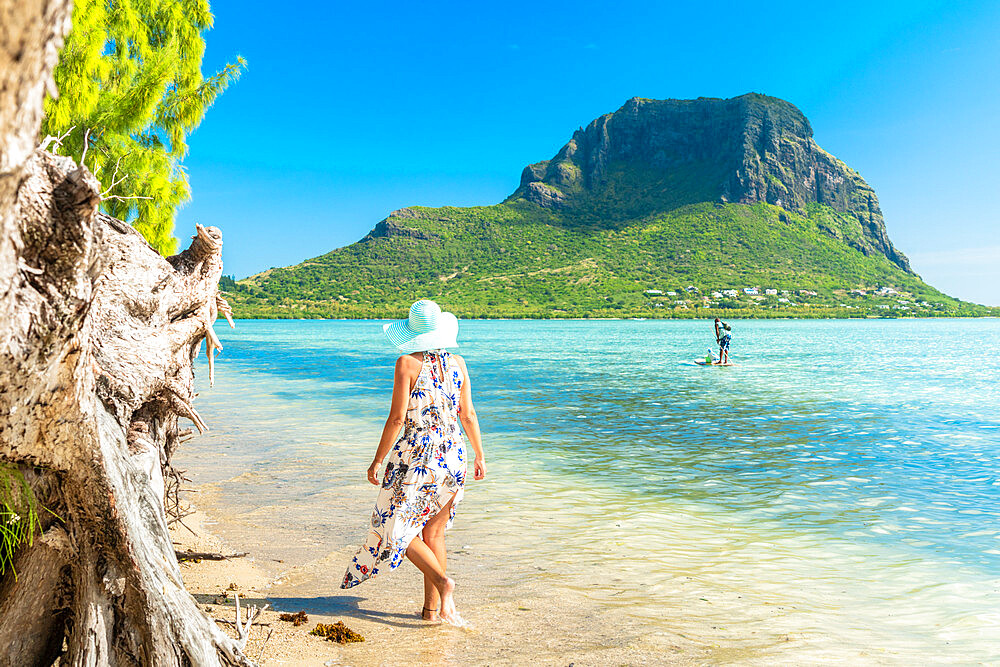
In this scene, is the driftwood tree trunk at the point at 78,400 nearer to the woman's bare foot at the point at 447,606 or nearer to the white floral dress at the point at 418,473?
the white floral dress at the point at 418,473

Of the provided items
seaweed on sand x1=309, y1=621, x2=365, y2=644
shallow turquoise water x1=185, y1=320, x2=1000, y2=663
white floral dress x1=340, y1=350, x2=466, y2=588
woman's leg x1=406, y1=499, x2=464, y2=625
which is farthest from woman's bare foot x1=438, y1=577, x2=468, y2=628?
shallow turquoise water x1=185, y1=320, x2=1000, y2=663

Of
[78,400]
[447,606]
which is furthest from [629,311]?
[78,400]

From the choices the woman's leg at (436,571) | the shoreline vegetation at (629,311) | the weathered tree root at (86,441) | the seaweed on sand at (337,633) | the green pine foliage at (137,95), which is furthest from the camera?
the shoreline vegetation at (629,311)

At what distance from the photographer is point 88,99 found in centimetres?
1291

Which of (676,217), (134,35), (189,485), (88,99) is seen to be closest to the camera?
(189,485)

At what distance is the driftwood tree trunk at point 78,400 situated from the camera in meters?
1.36

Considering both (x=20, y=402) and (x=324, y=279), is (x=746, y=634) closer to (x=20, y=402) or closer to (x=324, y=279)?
(x=20, y=402)

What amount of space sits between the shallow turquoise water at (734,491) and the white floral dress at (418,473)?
1993 millimetres

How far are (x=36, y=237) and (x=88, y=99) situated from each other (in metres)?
13.3

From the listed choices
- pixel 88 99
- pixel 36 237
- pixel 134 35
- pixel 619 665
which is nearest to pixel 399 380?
pixel 619 665

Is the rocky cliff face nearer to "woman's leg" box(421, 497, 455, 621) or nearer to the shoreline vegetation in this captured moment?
the shoreline vegetation

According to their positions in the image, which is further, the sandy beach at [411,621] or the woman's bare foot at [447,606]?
the woman's bare foot at [447,606]

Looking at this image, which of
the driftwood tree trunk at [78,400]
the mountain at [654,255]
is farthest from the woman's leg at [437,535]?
the mountain at [654,255]

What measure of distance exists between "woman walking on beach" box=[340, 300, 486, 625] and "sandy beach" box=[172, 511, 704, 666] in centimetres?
44
